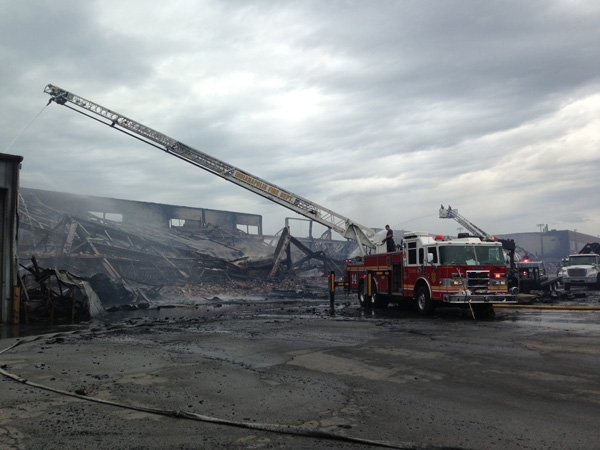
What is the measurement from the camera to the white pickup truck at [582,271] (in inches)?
1053

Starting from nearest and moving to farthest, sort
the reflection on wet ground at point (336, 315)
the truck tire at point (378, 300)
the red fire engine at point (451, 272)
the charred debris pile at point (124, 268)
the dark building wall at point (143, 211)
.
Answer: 1. the reflection on wet ground at point (336, 315)
2. the red fire engine at point (451, 272)
3. the charred debris pile at point (124, 268)
4. the truck tire at point (378, 300)
5. the dark building wall at point (143, 211)

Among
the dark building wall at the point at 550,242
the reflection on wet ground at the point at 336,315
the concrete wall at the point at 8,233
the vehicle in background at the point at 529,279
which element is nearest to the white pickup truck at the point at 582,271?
the vehicle in background at the point at 529,279

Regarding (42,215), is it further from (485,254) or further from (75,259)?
(485,254)

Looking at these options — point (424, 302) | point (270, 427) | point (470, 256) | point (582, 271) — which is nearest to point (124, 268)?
point (424, 302)

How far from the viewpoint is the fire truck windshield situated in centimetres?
1474

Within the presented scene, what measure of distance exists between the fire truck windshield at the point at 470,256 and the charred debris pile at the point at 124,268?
38.4 feet

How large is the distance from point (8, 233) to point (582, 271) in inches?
1087

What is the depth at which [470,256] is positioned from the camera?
14.9 meters

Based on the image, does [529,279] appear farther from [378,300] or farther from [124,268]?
[124,268]

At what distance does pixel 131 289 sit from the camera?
22781 millimetres

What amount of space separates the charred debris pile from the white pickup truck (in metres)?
14.1

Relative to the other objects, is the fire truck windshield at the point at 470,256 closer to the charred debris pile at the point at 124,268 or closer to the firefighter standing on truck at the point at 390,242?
the firefighter standing on truck at the point at 390,242

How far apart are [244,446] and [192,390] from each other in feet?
6.74

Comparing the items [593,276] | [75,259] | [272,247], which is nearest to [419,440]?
[75,259]
